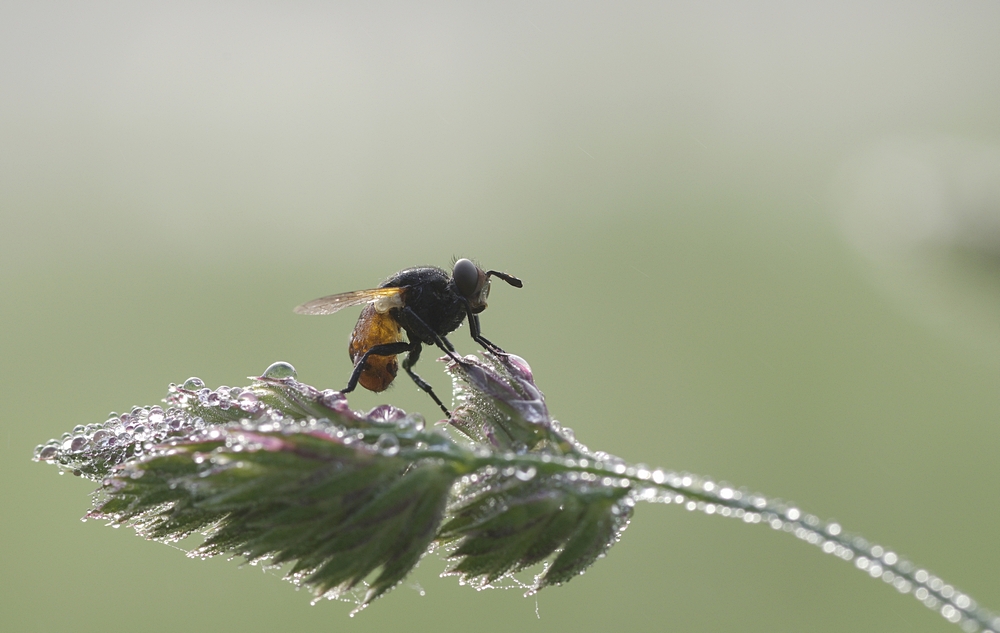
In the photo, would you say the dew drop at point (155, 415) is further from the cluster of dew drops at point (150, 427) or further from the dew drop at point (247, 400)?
the dew drop at point (247, 400)

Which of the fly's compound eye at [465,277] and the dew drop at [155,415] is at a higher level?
the fly's compound eye at [465,277]

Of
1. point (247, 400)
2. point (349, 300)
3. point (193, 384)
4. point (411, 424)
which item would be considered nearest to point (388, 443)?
point (411, 424)

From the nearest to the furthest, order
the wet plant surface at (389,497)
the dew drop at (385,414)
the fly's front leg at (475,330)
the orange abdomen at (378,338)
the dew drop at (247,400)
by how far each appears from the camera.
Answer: the wet plant surface at (389,497) → the dew drop at (385,414) → the dew drop at (247,400) → the fly's front leg at (475,330) → the orange abdomen at (378,338)

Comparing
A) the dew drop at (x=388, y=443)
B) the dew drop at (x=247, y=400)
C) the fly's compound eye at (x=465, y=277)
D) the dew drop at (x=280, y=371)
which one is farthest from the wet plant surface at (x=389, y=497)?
the fly's compound eye at (x=465, y=277)

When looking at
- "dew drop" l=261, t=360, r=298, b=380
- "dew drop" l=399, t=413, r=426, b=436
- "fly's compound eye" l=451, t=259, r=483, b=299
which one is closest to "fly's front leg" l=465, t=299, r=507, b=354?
"fly's compound eye" l=451, t=259, r=483, b=299

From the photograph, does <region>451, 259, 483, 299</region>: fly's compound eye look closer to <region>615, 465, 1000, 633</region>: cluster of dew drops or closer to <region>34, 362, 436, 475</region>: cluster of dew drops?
<region>34, 362, 436, 475</region>: cluster of dew drops

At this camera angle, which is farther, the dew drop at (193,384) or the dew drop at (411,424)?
the dew drop at (193,384)

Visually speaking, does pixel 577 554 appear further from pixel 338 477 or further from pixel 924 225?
pixel 924 225

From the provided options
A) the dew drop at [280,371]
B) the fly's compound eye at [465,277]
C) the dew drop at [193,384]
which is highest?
the fly's compound eye at [465,277]
